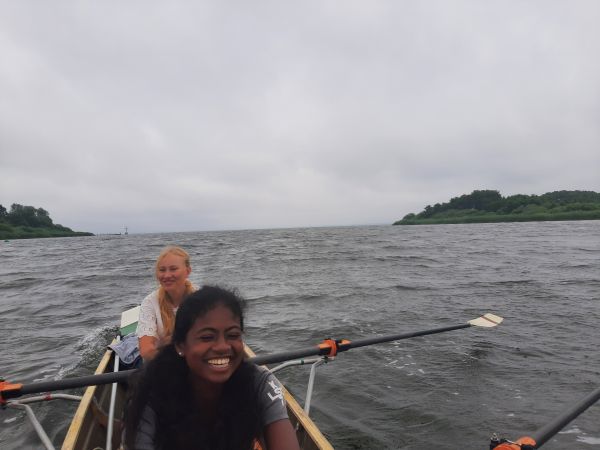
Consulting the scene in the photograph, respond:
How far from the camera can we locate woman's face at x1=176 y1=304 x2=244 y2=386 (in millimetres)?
2273

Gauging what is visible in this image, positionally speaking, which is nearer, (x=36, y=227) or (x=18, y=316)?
(x=18, y=316)

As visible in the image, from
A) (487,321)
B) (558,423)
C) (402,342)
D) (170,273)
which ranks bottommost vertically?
(402,342)

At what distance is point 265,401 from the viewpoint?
251 cm

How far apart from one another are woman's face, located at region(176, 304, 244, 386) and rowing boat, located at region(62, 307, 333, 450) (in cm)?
184

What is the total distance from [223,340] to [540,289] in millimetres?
14497

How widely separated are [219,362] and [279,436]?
2.25 ft

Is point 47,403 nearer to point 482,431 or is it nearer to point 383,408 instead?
point 383,408

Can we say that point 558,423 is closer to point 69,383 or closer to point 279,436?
point 279,436

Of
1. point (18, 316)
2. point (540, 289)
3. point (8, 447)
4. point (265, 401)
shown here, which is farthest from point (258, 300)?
point (265, 401)

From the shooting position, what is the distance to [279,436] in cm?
250

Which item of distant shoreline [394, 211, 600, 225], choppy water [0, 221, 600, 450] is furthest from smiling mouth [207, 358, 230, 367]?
distant shoreline [394, 211, 600, 225]

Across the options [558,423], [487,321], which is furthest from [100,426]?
[487,321]

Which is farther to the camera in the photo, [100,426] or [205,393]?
[100,426]

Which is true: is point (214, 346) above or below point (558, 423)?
above
